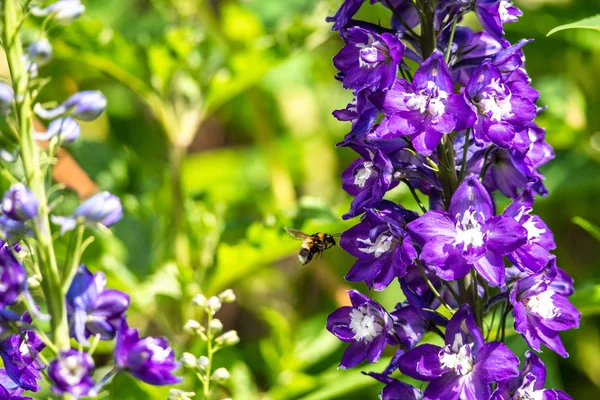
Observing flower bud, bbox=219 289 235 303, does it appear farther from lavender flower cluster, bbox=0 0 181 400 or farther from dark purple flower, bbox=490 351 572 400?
dark purple flower, bbox=490 351 572 400

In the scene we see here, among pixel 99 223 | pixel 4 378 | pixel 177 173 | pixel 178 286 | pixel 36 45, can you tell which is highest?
pixel 36 45

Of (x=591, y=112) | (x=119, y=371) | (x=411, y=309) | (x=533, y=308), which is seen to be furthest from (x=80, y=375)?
(x=591, y=112)

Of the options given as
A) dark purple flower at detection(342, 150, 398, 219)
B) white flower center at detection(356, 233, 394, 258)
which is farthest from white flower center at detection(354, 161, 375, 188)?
white flower center at detection(356, 233, 394, 258)

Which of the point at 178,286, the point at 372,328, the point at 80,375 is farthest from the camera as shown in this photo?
the point at 178,286

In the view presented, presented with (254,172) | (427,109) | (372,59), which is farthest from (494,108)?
(254,172)

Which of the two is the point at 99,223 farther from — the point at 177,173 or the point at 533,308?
the point at 177,173

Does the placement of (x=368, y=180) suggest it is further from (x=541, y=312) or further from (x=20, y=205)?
(x=20, y=205)

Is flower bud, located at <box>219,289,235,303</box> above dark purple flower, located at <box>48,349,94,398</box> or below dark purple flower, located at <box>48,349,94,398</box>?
below

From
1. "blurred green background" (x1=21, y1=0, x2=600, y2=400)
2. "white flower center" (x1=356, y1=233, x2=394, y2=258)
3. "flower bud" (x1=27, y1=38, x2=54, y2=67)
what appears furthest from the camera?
"blurred green background" (x1=21, y1=0, x2=600, y2=400)
